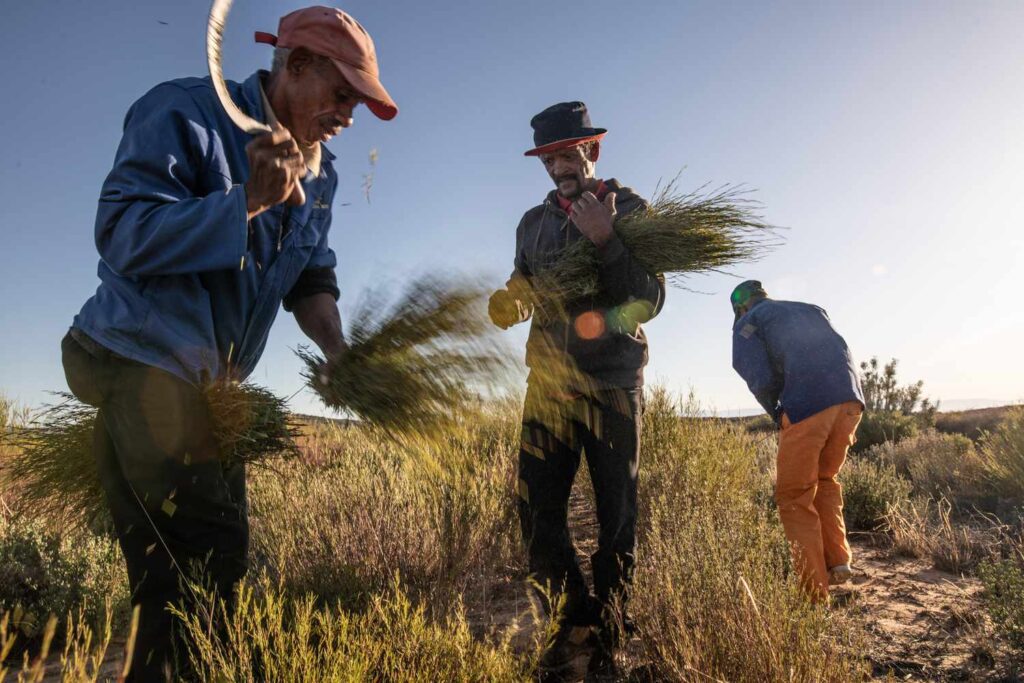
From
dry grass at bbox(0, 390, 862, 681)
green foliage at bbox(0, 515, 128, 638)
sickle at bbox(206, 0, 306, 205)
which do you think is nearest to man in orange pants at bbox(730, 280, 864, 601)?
Answer: dry grass at bbox(0, 390, 862, 681)

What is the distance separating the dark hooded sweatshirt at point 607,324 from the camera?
8.05ft

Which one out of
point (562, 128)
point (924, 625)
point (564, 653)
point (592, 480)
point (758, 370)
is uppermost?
point (562, 128)

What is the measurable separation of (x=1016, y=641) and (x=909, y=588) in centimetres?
139

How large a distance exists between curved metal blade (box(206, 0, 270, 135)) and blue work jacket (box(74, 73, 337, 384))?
0.46ft

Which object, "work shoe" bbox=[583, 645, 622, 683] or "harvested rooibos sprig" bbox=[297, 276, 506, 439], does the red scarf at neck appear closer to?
"harvested rooibos sprig" bbox=[297, 276, 506, 439]

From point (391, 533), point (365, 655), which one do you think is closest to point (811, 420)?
point (391, 533)

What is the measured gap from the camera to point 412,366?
6.03 ft

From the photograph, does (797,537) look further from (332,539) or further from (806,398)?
(332,539)

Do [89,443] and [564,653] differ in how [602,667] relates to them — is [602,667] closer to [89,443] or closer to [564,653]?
[564,653]

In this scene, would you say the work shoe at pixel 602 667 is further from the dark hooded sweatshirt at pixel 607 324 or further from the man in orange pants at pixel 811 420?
the man in orange pants at pixel 811 420

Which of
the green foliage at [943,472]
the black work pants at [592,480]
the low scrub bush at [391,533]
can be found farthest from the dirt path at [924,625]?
the green foliage at [943,472]

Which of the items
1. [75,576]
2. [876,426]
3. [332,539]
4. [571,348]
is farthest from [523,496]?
[876,426]

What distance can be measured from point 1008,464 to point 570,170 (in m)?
7.31

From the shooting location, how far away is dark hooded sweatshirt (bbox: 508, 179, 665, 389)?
246 centimetres
